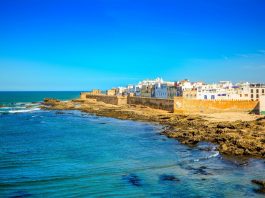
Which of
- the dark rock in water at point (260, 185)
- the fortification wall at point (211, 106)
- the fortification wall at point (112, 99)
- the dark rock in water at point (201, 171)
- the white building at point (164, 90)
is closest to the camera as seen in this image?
the dark rock in water at point (260, 185)

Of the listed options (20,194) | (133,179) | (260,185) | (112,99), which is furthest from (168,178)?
(112,99)

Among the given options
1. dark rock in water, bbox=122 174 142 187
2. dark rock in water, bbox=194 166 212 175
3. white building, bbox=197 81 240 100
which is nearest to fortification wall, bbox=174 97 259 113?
white building, bbox=197 81 240 100

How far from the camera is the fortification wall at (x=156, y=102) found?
60.7m

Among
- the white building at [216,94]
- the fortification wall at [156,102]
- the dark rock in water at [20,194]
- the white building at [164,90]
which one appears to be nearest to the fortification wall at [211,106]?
the fortification wall at [156,102]

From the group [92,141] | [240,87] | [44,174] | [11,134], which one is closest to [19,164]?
[44,174]

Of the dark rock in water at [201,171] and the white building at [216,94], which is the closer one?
the dark rock in water at [201,171]

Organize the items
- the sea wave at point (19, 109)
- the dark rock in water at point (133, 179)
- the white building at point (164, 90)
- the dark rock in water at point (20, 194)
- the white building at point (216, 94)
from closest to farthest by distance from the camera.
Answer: the dark rock in water at point (20, 194) < the dark rock in water at point (133, 179) < the white building at point (216, 94) < the sea wave at point (19, 109) < the white building at point (164, 90)

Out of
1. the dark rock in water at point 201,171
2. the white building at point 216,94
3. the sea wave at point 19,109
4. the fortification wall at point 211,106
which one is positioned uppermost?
the white building at point 216,94

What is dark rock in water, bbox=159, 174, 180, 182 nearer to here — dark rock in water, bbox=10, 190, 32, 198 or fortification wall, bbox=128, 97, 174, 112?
dark rock in water, bbox=10, 190, 32, 198

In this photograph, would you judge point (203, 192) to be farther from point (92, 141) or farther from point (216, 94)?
point (216, 94)

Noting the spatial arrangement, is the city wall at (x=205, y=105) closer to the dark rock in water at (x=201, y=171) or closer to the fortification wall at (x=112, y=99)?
the fortification wall at (x=112, y=99)

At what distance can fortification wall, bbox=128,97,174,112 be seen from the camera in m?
60.7

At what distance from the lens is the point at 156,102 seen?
67.4m

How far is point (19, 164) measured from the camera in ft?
77.0
